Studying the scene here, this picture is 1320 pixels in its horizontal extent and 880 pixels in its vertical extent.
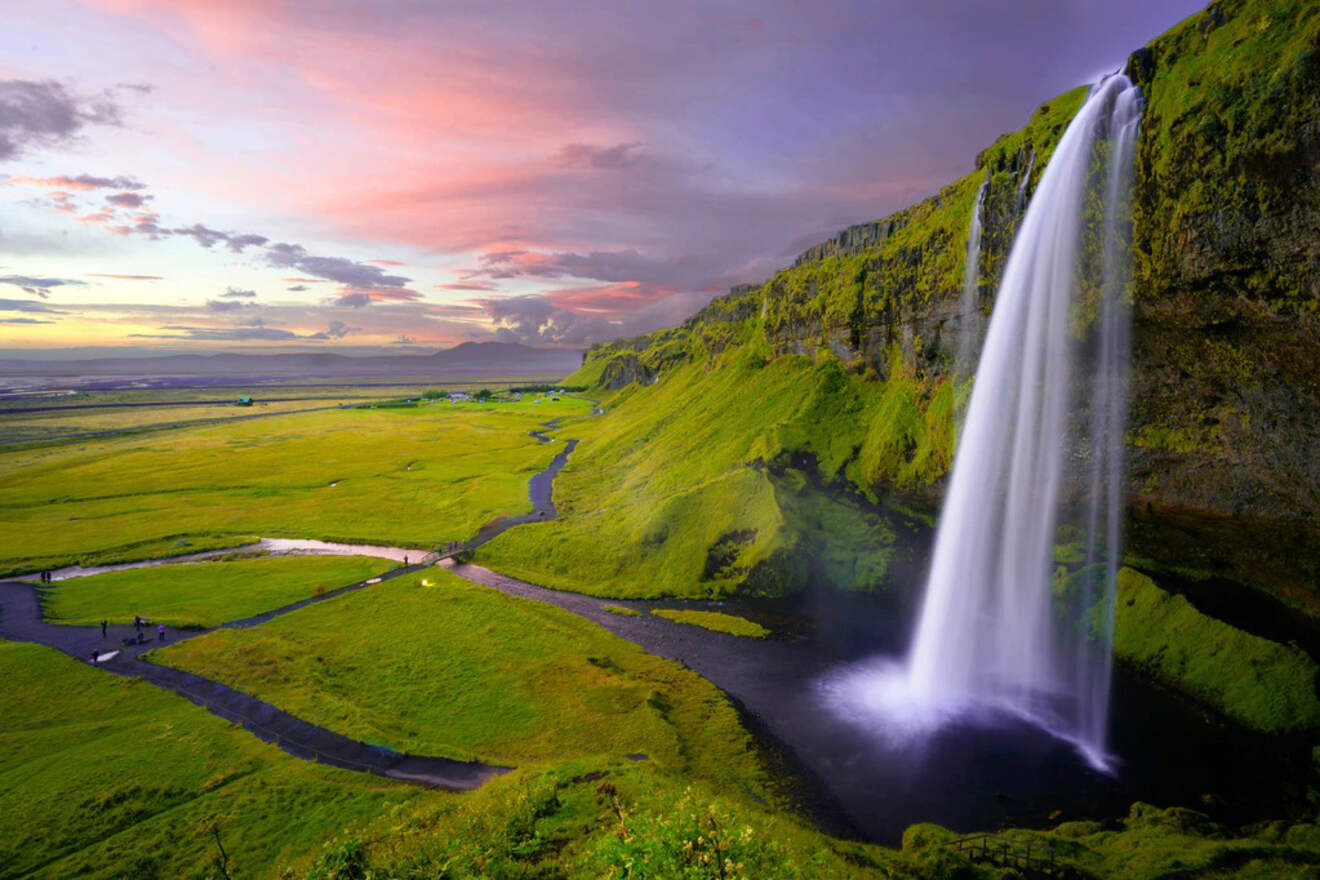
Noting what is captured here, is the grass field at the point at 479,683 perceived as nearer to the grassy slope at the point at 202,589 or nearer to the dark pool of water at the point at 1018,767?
the dark pool of water at the point at 1018,767

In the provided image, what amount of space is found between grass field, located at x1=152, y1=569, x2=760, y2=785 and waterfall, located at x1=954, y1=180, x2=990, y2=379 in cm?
4283

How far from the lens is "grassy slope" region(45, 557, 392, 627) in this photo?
2167 inches

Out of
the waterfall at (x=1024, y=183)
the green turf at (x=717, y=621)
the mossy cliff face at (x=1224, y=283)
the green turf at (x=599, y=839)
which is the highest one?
the waterfall at (x=1024, y=183)

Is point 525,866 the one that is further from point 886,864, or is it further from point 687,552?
point 687,552

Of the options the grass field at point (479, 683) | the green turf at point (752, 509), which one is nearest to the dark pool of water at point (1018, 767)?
the grass field at point (479, 683)

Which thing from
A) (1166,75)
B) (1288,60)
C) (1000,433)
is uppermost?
(1166,75)

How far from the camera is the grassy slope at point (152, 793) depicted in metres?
25.9

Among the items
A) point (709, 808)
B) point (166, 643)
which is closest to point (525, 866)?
point (709, 808)

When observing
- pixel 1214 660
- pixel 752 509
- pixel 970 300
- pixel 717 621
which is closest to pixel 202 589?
pixel 717 621

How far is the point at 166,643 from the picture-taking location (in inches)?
1916

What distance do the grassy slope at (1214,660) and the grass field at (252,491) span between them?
75126mm

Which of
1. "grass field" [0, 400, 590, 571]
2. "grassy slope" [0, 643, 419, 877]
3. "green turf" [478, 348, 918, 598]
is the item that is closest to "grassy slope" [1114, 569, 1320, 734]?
"green turf" [478, 348, 918, 598]

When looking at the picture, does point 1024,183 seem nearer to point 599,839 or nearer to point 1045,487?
point 1045,487

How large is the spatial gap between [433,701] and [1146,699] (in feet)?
161
